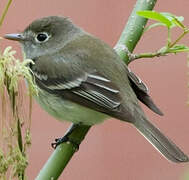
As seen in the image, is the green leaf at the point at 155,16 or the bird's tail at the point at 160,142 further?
the bird's tail at the point at 160,142

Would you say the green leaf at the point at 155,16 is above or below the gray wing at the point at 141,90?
above

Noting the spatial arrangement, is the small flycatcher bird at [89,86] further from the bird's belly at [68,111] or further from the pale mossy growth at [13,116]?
the pale mossy growth at [13,116]

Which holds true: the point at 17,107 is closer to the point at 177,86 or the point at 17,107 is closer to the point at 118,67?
the point at 118,67

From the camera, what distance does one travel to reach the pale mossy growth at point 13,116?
1.12m

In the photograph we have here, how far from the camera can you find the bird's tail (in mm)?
1825

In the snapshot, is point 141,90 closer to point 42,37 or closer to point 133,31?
point 133,31

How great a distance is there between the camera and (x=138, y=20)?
191 cm

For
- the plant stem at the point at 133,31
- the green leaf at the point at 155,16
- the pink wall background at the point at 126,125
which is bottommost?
the pink wall background at the point at 126,125

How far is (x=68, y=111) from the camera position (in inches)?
93.4

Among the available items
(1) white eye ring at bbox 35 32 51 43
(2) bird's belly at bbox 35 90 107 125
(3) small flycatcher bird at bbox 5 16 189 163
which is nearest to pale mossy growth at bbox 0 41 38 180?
(3) small flycatcher bird at bbox 5 16 189 163

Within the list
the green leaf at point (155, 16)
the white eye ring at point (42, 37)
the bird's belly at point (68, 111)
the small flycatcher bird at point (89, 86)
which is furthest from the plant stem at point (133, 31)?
the white eye ring at point (42, 37)

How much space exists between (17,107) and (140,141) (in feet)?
10.5

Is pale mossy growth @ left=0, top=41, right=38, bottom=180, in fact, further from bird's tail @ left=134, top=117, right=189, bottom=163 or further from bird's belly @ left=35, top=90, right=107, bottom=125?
bird's belly @ left=35, top=90, right=107, bottom=125

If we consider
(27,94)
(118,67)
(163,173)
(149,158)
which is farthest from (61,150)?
(149,158)
